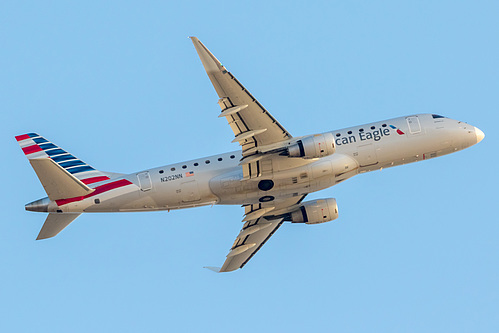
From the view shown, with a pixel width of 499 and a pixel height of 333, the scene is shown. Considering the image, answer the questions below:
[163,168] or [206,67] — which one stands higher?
[206,67]

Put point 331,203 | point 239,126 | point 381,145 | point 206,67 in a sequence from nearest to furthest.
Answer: point 206,67 → point 239,126 → point 381,145 → point 331,203

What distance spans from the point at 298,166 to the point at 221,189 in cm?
574

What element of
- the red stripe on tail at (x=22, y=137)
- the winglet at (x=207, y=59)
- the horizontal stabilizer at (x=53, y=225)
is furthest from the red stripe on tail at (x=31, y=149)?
the winglet at (x=207, y=59)

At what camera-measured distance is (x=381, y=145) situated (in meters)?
55.0

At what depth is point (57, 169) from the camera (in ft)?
170

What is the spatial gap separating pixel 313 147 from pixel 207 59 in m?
9.81

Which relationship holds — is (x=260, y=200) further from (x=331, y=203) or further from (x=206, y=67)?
(x=206, y=67)

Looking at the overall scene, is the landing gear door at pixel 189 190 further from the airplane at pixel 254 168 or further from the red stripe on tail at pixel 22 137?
the red stripe on tail at pixel 22 137

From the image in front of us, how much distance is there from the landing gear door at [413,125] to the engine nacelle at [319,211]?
868cm

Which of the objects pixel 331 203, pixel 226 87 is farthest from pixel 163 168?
pixel 331 203

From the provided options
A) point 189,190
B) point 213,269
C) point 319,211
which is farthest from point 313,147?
point 213,269

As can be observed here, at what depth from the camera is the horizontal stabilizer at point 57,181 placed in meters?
51.1

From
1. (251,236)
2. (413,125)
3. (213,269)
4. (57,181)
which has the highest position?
(57,181)

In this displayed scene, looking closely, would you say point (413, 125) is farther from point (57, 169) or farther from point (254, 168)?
point (57, 169)
